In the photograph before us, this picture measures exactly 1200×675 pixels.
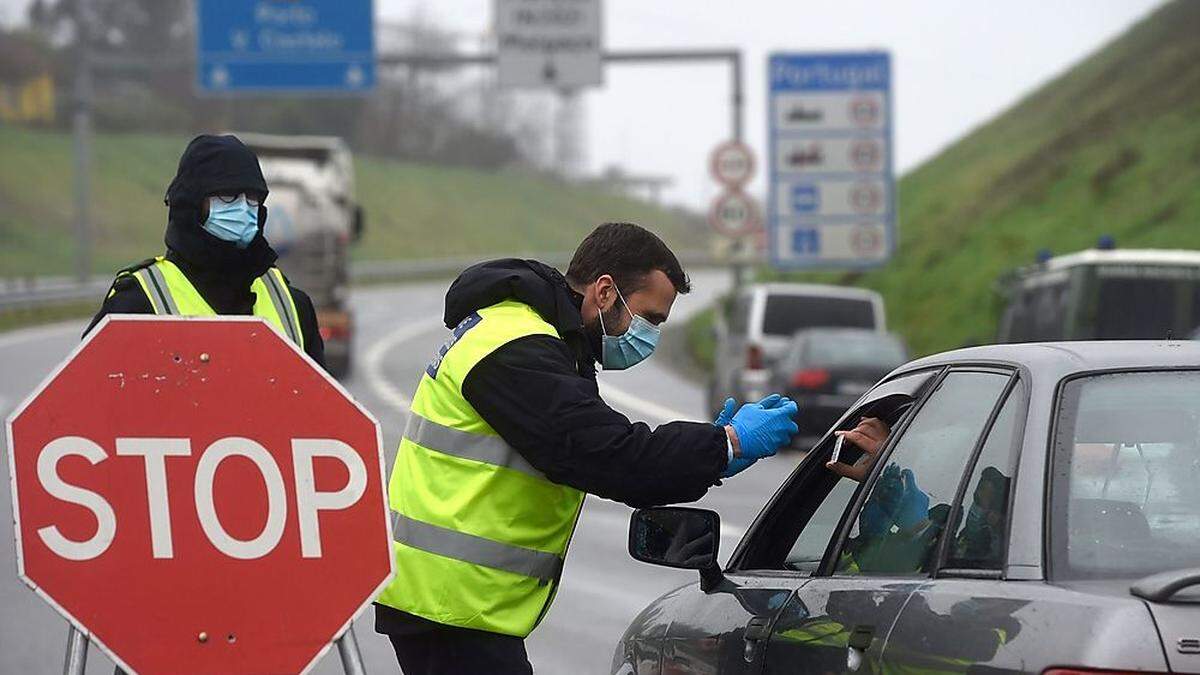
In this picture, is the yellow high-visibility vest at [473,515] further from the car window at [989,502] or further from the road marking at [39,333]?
the road marking at [39,333]

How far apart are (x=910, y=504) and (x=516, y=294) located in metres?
0.97

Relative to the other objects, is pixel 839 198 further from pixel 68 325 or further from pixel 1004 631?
pixel 1004 631

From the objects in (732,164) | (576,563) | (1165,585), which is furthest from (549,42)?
(1165,585)

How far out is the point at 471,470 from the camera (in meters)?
4.76

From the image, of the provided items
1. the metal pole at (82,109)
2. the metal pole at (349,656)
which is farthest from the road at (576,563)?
the metal pole at (82,109)

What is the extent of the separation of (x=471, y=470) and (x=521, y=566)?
0.23m

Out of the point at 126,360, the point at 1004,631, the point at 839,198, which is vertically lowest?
the point at 839,198

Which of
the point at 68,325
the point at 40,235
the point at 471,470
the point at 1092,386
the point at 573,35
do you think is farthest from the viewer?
the point at 40,235

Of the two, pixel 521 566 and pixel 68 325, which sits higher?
pixel 521 566

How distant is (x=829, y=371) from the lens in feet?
81.9

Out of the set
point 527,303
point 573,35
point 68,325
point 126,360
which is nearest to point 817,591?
point 527,303

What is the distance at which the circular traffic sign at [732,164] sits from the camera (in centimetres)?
3453

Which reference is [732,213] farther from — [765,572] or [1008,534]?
[1008,534]

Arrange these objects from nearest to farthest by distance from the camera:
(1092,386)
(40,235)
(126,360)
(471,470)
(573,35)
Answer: (1092,386) < (126,360) < (471,470) < (573,35) < (40,235)
